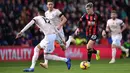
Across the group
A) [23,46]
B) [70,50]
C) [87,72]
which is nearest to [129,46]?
[70,50]

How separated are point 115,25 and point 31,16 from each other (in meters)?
6.72

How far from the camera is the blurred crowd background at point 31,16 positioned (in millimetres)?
26125

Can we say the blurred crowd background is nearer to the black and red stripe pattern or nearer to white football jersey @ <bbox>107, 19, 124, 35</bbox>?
white football jersey @ <bbox>107, 19, 124, 35</bbox>

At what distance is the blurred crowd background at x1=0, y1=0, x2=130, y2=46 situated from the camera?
1029 inches

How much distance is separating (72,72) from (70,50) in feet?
33.1

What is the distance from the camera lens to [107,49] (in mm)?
25609

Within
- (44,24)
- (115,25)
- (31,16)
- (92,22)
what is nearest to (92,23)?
(92,22)

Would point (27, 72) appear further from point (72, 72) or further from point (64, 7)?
point (64, 7)

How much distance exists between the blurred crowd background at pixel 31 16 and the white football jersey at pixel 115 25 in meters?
4.22

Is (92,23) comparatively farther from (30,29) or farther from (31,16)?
(31,16)

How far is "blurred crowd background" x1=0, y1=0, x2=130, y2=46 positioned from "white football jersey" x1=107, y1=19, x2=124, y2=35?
4.22m

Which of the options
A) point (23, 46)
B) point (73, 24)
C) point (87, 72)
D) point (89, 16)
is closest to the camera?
point (87, 72)

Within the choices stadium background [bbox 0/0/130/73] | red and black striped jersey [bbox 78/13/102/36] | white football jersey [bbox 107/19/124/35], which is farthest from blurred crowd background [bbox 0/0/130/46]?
red and black striped jersey [bbox 78/13/102/36]

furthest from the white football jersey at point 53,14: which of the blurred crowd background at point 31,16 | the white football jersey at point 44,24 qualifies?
the blurred crowd background at point 31,16
